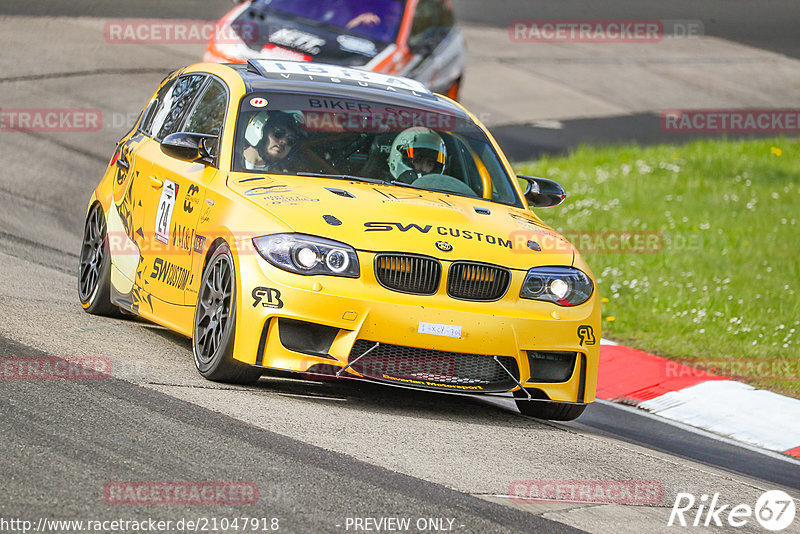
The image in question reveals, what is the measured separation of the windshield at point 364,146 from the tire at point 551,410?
1.28m

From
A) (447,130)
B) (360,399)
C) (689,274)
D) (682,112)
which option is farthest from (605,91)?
(360,399)

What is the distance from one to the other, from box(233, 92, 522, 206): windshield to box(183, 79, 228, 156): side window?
0.60 ft

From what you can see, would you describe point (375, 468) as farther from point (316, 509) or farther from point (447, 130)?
point (447, 130)

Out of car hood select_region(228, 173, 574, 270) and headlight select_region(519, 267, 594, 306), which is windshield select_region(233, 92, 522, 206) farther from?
headlight select_region(519, 267, 594, 306)

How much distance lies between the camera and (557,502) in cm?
567

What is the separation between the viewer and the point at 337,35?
15641 mm

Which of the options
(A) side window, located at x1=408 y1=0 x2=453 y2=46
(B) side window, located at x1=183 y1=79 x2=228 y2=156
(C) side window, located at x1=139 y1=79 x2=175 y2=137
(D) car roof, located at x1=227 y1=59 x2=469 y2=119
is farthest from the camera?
(A) side window, located at x1=408 y1=0 x2=453 y2=46

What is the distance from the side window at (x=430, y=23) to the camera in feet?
54.2

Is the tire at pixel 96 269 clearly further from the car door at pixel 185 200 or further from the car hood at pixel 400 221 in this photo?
the car hood at pixel 400 221

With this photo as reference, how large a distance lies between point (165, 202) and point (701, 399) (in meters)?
4.13

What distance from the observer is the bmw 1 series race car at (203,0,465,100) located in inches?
603

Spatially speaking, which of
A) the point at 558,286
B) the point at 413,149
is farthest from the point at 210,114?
the point at 558,286

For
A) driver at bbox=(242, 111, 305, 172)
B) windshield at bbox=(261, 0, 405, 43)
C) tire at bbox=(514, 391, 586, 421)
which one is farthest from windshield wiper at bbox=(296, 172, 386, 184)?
windshield at bbox=(261, 0, 405, 43)

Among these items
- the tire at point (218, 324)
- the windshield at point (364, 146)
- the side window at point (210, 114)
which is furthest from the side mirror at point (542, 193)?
the tire at point (218, 324)
